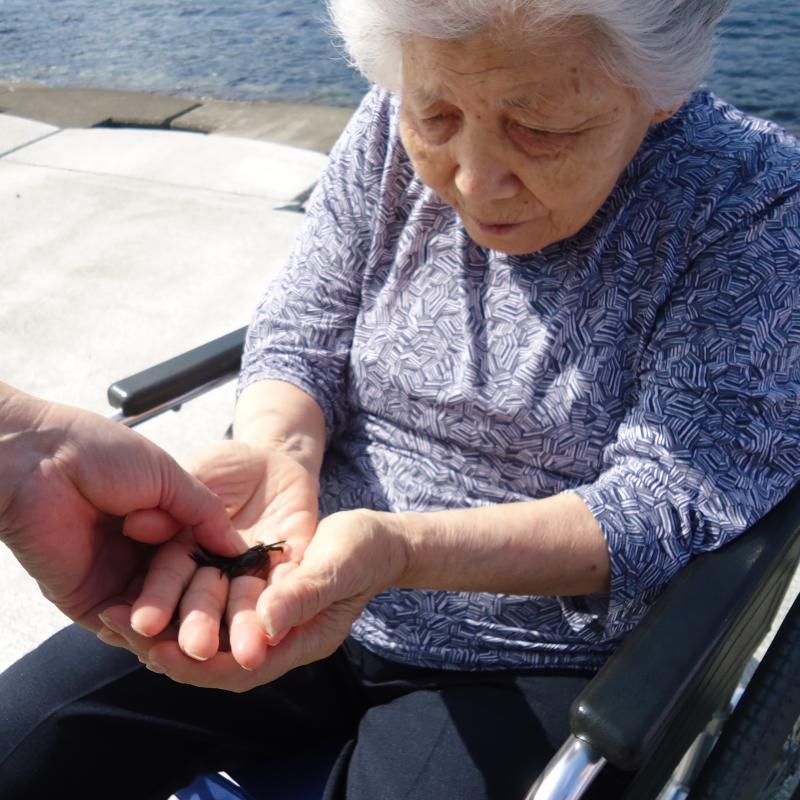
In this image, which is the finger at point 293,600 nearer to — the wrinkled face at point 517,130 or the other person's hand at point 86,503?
the other person's hand at point 86,503

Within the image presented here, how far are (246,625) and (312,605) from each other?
9 cm

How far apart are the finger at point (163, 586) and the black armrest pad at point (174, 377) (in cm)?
52

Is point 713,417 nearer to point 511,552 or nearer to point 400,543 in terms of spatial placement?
point 511,552

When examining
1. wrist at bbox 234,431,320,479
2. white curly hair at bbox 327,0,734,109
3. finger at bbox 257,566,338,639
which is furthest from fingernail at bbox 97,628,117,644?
white curly hair at bbox 327,0,734,109

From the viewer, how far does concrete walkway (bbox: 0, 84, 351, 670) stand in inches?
140

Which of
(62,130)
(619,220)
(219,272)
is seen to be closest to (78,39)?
(62,130)

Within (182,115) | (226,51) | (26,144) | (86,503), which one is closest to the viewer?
(86,503)

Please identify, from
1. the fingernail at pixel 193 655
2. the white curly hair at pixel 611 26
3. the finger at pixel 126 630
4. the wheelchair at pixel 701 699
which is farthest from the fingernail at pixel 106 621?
the white curly hair at pixel 611 26

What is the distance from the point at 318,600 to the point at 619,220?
2.57 ft

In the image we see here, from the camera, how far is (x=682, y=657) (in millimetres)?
1242

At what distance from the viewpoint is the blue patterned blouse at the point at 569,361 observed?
1.47m

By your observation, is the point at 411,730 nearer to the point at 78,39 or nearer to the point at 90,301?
the point at 90,301

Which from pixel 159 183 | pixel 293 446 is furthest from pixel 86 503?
pixel 159 183

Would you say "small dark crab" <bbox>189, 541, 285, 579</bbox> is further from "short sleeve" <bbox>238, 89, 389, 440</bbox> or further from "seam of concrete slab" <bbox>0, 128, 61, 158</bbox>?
"seam of concrete slab" <bbox>0, 128, 61, 158</bbox>
